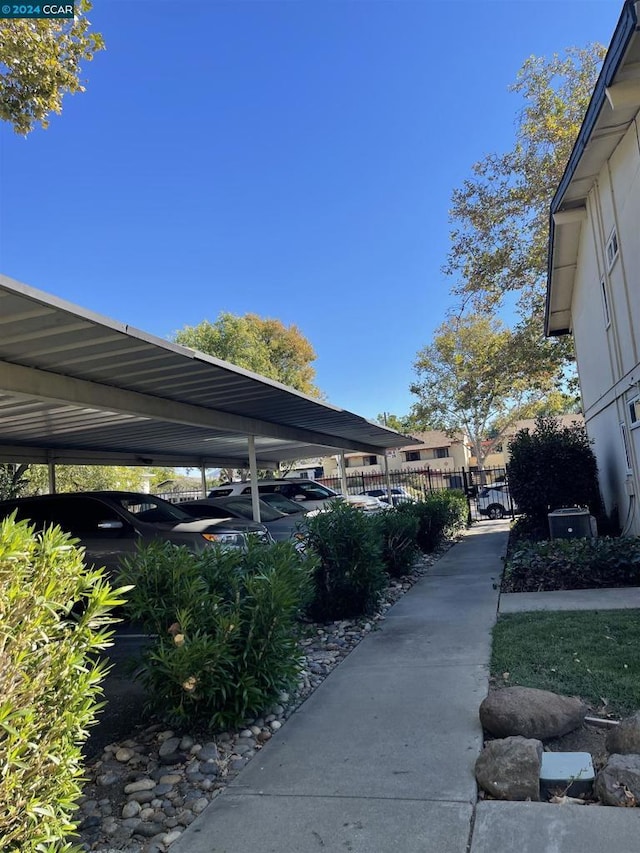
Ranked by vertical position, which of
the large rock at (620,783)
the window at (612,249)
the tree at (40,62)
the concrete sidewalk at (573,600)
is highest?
the tree at (40,62)

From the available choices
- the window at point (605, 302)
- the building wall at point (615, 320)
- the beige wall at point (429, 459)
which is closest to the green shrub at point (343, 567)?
the building wall at point (615, 320)

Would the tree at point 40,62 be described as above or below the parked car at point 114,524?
above

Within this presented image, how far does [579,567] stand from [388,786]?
5.31 metres

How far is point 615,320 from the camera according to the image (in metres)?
9.05

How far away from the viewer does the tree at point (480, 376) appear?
19.7 m

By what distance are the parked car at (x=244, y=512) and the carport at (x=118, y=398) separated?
65 centimetres

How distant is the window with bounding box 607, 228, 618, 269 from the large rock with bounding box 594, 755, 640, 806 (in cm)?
751

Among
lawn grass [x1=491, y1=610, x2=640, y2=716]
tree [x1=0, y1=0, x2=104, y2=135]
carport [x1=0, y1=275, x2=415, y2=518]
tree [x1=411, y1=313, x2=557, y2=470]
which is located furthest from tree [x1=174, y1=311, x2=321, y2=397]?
lawn grass [x1=491, y1=610, x2=640, y2=716]

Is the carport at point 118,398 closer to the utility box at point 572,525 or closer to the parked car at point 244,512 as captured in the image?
the parked car at point 244,512

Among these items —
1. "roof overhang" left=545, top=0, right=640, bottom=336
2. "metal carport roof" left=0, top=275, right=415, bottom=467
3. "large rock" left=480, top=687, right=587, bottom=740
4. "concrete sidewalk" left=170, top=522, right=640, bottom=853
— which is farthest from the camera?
"metal carport roof" left=0, top=275, right=415, bottom=467

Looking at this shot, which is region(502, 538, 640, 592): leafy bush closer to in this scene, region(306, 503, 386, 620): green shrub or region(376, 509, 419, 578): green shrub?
region(376, 509, 419, 578): green shrub

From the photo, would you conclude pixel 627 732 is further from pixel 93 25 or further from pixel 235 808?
pixel 93 25

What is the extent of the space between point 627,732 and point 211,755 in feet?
7.99

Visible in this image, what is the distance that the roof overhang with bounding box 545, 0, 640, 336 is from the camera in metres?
5.45
